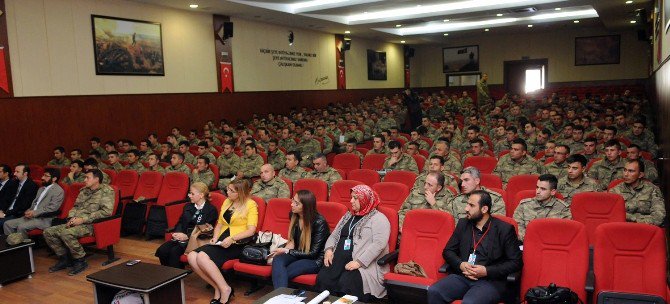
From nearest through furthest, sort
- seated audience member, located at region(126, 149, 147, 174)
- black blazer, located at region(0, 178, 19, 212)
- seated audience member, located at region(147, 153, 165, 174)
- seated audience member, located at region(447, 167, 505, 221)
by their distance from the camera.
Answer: seated audience member, located at region(447, 167, 505, 221)
black blazer, located at region(0, 178, 19, 212)
seated audience member, located at region(147, 153, 165, 174)
seated audience member, located at region(126, 149, 147, 174)

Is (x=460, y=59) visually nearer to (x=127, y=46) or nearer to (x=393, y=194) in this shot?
(x=127, y=46)

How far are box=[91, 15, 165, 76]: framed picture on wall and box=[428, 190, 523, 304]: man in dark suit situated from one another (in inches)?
373

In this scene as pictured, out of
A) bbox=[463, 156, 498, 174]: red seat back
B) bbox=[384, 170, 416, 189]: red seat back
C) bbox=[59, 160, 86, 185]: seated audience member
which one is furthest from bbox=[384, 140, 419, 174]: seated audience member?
bbox=[59, 160, 86, 185]: seated audience member

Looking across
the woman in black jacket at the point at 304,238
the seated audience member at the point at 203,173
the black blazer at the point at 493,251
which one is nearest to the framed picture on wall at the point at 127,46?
the seated audience member at the point at 203,173

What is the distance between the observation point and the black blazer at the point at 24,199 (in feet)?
22.6

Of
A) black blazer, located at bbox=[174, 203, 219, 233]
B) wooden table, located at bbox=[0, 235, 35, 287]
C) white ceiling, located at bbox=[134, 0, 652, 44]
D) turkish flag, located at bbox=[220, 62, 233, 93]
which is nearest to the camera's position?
black blazer, located at bbox=[174, 203, 219, 233]

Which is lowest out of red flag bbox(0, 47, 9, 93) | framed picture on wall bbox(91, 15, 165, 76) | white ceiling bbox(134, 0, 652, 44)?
red flag bbox(0, 47, 9, 93)

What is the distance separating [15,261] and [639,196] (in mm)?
6606

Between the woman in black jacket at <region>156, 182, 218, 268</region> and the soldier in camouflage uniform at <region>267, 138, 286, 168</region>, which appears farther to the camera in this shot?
the soldier in camouflage uniform at <region>267, 138, 286, 168</region>

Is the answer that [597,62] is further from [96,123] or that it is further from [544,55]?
[96,123]

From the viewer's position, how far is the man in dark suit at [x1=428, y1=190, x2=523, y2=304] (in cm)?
356

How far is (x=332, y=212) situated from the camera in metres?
4.92

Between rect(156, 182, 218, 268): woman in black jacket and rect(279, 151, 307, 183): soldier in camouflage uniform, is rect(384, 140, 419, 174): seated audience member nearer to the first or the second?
rect(279, 151, 307, 183): soldier in camouflage uniform

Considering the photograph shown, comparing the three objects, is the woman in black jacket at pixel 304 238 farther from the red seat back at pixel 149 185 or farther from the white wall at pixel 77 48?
the white wall at pixel 77 48
